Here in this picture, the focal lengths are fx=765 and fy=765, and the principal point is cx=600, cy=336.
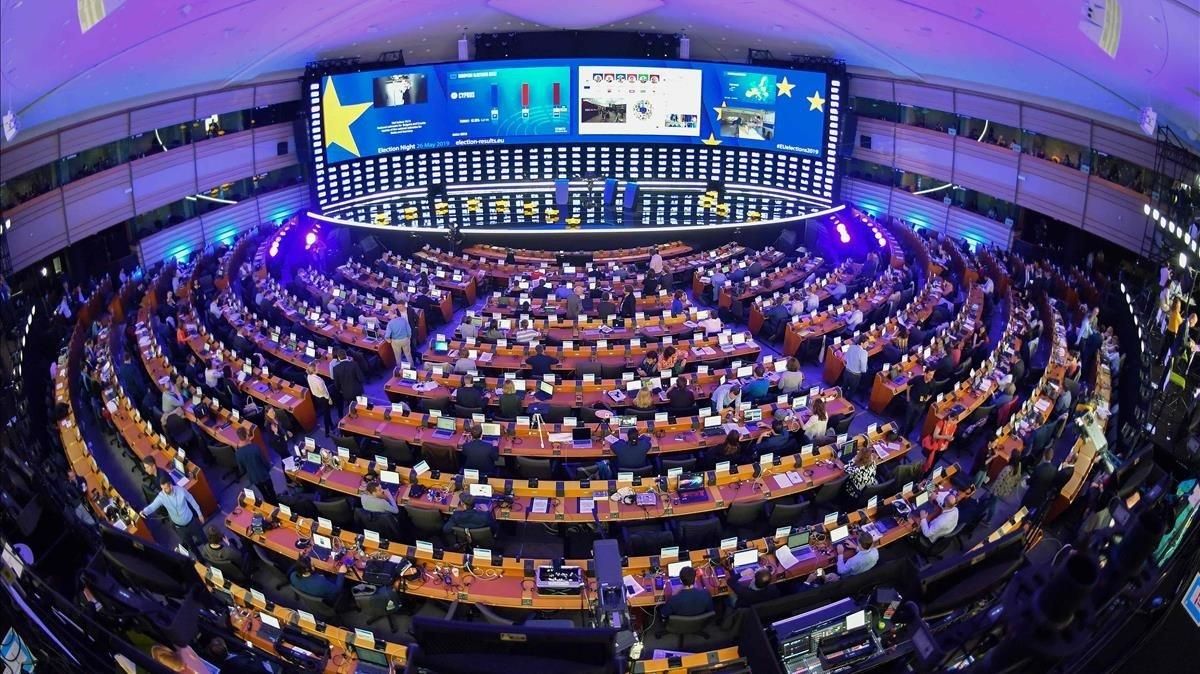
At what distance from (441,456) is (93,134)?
15311 millimetres

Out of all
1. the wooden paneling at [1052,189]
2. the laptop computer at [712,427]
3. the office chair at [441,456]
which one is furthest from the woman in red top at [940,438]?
the wooden paneling at [1052,189]

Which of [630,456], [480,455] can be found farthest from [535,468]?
[630,456]

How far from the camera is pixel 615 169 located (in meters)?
29.1

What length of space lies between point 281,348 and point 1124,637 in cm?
1606

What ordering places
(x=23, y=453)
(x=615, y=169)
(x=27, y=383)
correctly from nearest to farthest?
(x=23, y=453) < (x=27, y=383) < (x=615, y=169)

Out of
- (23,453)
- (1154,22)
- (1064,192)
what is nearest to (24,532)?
(23,453)

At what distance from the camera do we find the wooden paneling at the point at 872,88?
2611 cm

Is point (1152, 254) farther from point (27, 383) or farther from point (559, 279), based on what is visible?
point (27, 383)

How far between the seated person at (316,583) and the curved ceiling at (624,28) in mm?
8745

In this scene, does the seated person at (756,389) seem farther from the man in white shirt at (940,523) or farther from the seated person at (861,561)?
the seated person at (861,561)

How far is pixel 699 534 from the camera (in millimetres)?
11656

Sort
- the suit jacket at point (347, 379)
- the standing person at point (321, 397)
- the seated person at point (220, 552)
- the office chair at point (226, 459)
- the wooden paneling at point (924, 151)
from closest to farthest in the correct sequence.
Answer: the seated person at point (220, 552), the office chair at point (226, 459), the standing person at point (321, 397), the suit jacket at point (347, 379), the wooden paneling at point (924, 151)

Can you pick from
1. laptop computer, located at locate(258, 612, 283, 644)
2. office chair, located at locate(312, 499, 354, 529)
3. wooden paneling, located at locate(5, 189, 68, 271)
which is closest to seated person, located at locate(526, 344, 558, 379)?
office chair, located at locate(312, 499, 354, 529)

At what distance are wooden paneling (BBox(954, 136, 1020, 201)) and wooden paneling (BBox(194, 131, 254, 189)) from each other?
23.7 m
